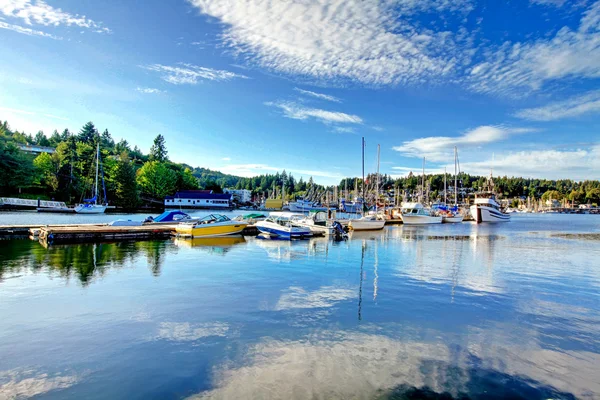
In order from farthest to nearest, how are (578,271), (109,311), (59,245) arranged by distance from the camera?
1. (59,245)
2. (578,271)
3. (109,311)

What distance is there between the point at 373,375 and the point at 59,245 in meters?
29.7

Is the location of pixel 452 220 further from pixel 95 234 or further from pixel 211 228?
pixel 95 234

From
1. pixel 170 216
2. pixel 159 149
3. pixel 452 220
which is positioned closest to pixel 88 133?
pixel 159 149

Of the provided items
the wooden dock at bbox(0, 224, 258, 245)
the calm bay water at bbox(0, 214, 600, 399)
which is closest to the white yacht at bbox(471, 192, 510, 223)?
the calm bay water at bbox(0, 214, 600, 399)

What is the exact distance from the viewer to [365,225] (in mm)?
50594

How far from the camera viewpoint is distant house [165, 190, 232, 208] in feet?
368

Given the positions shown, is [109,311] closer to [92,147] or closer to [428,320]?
[428,320]

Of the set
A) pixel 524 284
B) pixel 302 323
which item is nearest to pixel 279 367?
pixel 302 323

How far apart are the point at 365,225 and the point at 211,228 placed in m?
24.5

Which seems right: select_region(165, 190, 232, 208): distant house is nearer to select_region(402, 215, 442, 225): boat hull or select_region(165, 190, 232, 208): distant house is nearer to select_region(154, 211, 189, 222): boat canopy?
select_region(154, 211, 189, 222): boat canopy

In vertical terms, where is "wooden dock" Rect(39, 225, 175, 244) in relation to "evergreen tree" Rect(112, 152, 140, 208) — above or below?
below

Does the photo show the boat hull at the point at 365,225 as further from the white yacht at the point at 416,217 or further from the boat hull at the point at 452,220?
the boat hull at the point at 452,220

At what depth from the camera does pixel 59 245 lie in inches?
1086

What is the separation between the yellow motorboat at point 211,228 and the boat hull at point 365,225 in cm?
1777
